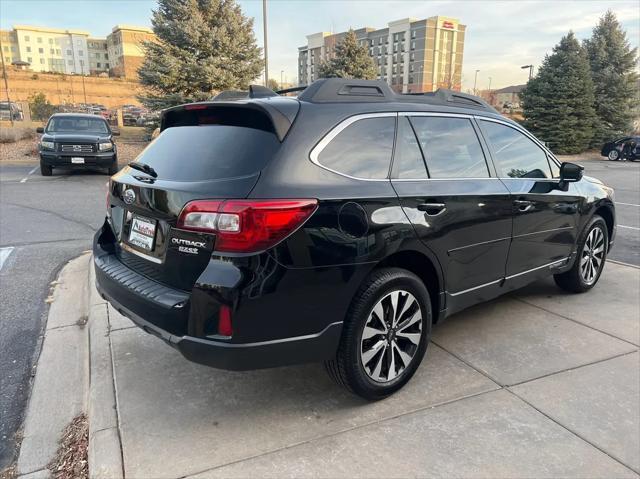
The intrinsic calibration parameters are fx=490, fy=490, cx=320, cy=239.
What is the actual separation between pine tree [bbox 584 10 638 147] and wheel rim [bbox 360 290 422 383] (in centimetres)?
3155

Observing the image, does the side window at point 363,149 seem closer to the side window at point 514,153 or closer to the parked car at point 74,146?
the side window at point 514,153

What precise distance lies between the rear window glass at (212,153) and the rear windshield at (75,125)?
41.9 feet

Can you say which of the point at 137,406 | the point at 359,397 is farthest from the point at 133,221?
the point at 359,397

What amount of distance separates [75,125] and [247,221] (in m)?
14.1

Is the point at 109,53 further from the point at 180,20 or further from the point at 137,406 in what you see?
the point at 137,406

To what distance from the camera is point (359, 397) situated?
2941 millimetres

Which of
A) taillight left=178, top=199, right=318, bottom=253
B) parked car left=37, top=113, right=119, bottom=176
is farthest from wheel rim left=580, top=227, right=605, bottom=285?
parked car left=37, top=113, right=119, bottom=176

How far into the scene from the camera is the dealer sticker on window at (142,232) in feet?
8.81

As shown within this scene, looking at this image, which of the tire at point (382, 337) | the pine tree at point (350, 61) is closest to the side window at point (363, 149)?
the tire at point (382, 337)

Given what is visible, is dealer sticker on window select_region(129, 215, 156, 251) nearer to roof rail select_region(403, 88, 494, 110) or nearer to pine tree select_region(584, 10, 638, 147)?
roof rail select_region(403, 88, 494, 110)

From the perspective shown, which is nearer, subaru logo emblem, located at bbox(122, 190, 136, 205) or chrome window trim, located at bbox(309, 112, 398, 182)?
chrome window trim, located at bbox(309, 112, 398, 182)

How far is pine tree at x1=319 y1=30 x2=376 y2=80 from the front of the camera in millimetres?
25094

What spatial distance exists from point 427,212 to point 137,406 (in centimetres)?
205

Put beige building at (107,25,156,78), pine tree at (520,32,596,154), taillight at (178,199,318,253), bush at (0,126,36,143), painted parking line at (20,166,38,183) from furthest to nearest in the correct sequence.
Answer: beige building at (107,25,156,78), pine tree at (520,32,596,154), bush at (0,126,36,143), painted parking line at (20,166,38,183), taillight at (178,199,318,253)
